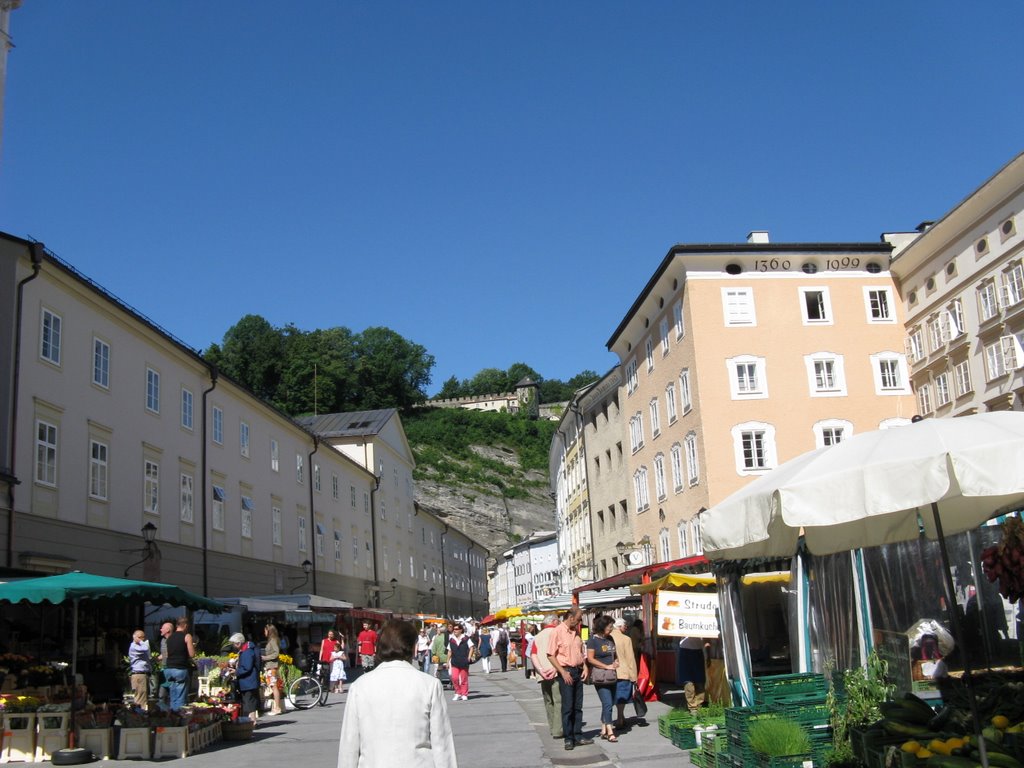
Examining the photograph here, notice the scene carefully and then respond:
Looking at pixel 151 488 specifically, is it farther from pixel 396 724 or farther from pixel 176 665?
pixel 396 724

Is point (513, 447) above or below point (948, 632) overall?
above

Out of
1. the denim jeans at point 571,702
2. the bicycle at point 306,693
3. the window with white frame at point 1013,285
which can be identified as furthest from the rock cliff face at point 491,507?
the denim jeans at point 571,702

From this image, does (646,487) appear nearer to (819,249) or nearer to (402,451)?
(819,249)

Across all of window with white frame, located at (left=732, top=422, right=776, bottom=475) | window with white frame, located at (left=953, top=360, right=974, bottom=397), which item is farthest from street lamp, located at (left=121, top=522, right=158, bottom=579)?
window with white frame, located at (left=953, top=360, right=974, bottom=397)

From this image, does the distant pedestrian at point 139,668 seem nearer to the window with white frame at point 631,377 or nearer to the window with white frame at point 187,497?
the window with white frame at point 187,497

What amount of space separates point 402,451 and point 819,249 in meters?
37.5

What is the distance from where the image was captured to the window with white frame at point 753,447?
1459 inches

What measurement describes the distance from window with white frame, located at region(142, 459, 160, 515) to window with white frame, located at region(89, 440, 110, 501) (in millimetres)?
2271

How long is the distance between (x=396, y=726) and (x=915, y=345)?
3776 centimetres

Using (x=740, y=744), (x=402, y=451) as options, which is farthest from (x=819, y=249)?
(x=402, y=451)

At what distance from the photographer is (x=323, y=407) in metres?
108

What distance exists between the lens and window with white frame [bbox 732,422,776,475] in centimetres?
3706

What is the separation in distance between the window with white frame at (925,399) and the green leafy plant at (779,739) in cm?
3207

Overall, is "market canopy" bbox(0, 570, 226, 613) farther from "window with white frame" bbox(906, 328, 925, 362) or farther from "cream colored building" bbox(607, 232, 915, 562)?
"window with white frame" bbox(906, 328, 925, 362)
